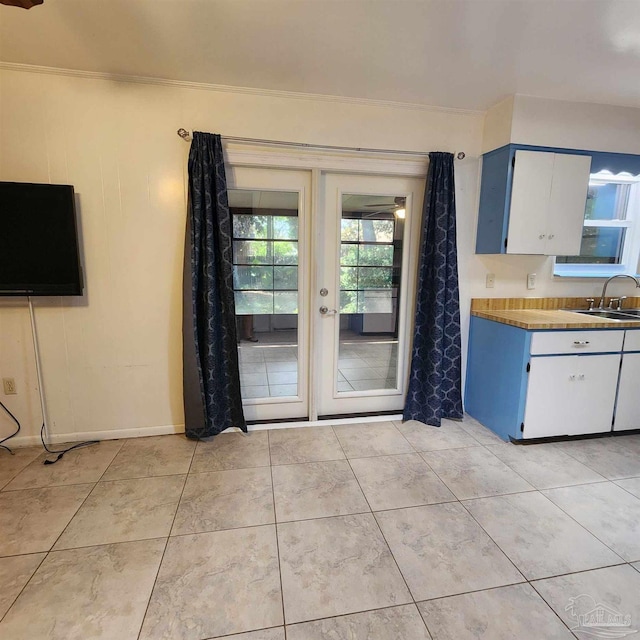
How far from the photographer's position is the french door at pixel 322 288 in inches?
106

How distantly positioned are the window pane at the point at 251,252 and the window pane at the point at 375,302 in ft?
2.69

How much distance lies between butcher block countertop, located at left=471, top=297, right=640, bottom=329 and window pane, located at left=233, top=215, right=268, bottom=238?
1.82m

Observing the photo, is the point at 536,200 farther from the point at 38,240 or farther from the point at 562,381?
the point at 38,240

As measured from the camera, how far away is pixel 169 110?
7.80 ft

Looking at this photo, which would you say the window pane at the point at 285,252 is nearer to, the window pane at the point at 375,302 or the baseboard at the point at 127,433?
the window pane at the point at 375,302

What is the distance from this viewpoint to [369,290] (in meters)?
2.95

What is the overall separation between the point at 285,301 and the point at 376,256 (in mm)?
822

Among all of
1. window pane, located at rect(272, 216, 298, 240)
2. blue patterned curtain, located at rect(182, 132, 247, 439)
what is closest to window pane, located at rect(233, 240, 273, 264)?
window pane, located at rect(272, 216, 298, 240)

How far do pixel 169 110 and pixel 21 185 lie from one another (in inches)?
39.8

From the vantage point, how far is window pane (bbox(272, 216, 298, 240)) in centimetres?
271

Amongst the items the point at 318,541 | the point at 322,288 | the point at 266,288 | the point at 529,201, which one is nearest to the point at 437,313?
the point at 322,288

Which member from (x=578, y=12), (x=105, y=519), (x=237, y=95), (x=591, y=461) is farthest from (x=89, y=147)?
(x=591, y=461)

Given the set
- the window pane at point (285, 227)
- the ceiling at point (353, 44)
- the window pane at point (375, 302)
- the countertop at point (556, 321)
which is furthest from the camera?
the window pane at point (375, 302)

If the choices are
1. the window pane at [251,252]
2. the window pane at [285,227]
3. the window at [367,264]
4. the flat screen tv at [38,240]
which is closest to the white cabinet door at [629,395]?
the window at [367,264]
